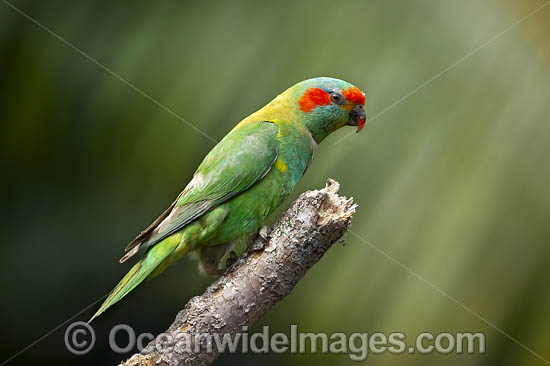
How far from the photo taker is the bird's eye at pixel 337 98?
9.47ft

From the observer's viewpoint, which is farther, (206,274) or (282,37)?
(282,37)

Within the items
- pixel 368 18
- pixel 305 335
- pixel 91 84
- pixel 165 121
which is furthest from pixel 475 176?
pixel 91 84

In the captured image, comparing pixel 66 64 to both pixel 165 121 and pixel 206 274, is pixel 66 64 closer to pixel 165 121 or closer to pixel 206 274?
pixel 165 121

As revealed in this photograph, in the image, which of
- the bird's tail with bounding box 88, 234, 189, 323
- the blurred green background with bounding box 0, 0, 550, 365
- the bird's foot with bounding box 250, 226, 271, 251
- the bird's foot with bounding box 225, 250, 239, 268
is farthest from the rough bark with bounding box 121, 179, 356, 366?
the blurred green background with bounding box 0, 0, 550, 365

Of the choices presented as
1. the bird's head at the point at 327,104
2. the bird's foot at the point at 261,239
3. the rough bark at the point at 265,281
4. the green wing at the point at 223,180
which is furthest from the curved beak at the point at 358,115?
the bird's foot at the point at 261,239

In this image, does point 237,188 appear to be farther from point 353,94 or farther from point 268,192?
point 353,94

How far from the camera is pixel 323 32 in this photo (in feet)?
11.0

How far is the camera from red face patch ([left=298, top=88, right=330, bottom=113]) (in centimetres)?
291

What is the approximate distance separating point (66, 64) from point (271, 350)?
7.47ft

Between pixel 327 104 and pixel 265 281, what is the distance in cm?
111

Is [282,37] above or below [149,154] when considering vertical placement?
above

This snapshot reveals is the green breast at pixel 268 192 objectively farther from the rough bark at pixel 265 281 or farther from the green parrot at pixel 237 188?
the rough bark at pixel 265 281

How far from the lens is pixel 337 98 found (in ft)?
9.50

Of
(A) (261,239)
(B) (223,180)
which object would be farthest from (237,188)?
(A) (261,239)
